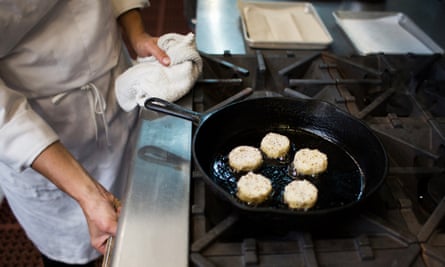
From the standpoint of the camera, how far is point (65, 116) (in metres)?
0.94

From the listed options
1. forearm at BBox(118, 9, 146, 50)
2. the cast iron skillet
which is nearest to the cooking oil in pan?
the cast iron skillet

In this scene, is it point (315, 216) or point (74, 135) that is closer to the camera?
point (315, 216)

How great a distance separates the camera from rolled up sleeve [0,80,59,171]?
68 centimetres

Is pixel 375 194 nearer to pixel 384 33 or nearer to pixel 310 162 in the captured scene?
pixel 310 162

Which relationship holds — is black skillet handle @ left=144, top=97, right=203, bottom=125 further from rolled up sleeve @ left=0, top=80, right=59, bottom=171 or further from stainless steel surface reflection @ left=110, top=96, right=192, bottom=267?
rolled up sleeve @ left=0, top=80, right=59, bottom=171

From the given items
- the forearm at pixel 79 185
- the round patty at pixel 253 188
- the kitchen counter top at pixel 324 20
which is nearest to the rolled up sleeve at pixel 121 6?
the kitchen counter top at pixel 324 20

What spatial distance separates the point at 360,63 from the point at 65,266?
1097 mm

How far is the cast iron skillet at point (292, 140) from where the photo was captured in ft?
2.28

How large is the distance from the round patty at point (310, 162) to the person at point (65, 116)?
0.35 m

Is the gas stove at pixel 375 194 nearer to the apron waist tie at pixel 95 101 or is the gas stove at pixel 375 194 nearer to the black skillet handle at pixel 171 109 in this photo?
the black skillet handle at pixel 171 109

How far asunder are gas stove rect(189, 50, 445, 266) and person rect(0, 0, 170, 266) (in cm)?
17

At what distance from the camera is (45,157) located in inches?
27.3

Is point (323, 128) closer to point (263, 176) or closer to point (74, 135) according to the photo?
point (263, 176)

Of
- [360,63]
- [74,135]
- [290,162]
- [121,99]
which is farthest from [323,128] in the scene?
[74,135]
